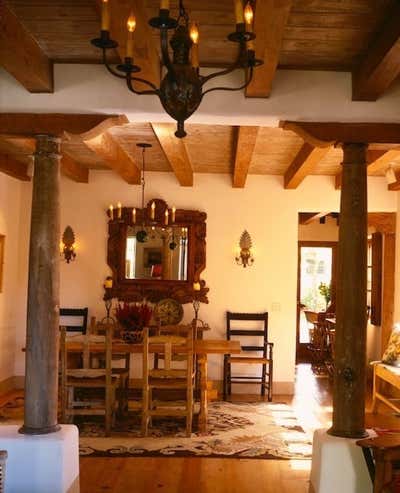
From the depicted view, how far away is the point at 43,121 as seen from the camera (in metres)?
4.09

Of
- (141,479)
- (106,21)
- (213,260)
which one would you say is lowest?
(141,479)

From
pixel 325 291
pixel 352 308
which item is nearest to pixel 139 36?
pixel 352 308

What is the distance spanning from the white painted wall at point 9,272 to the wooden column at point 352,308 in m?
4.72

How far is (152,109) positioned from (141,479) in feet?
8.92

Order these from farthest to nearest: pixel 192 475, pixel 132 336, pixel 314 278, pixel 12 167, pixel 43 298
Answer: pixel 314 278 → pixel 12 167 → pixel 132 336 → pixel 192 475 → pixel 43 298

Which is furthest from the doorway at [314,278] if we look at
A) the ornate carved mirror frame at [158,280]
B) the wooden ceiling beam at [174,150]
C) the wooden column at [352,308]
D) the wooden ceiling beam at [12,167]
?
the wooden column at [352,308]

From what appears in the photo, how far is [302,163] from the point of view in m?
6.25

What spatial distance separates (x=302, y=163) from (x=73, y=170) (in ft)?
9.32

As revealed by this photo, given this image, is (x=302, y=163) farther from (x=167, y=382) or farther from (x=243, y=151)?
(x=167, y=382)

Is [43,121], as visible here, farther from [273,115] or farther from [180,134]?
[180,134]

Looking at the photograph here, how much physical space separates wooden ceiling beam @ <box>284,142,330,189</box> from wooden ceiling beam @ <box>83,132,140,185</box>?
1900 millimetres

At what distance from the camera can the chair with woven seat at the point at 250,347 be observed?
7.58m

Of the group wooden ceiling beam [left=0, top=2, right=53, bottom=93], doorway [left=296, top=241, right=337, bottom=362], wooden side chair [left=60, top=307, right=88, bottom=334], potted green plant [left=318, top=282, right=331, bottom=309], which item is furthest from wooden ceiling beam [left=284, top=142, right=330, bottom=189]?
potted green plant [left=318, top=282, right=331, bottom=309]

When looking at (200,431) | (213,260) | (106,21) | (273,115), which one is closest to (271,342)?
(213,260)
